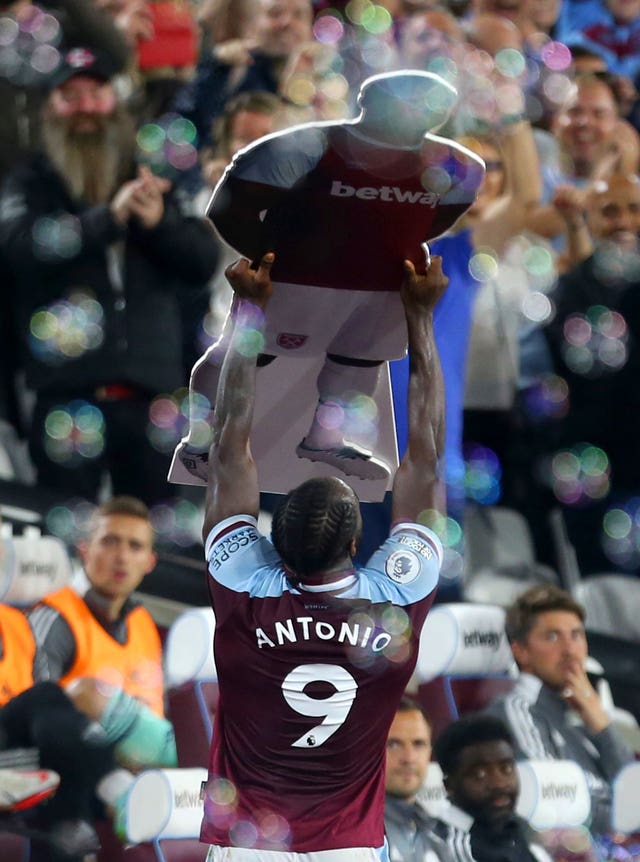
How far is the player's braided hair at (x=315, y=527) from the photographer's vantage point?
405 cm

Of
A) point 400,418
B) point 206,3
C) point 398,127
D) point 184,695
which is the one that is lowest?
point 184,695

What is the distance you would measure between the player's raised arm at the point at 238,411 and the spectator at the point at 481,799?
5.97ft

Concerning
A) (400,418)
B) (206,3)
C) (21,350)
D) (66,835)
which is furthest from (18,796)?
(206,3)

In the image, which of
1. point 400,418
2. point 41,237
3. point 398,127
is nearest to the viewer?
point 398,127

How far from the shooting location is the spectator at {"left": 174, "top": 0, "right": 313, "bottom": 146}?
24.0 ft

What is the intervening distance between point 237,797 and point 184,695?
5.22 ft

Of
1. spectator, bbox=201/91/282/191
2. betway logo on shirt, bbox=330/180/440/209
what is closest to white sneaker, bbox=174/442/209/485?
betway logo on shirt, bbox=330/180/440/209

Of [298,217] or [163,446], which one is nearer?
[298,217]

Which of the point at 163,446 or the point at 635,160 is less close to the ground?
the point at 635,160

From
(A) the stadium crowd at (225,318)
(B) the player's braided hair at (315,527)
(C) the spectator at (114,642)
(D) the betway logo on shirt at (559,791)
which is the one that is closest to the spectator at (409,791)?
(A) the stadium crowd at (225,318)

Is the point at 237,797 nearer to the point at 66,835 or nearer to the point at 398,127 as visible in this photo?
the point at 66,835

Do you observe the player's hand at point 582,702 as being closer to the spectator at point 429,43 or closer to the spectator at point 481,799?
the spectator at point 481,799

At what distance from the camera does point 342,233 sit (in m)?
4.24

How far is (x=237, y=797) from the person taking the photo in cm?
412
